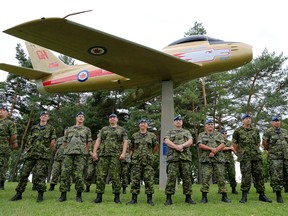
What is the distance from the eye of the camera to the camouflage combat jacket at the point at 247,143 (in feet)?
20.9

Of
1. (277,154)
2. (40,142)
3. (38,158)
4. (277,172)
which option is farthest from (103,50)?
(277,172)

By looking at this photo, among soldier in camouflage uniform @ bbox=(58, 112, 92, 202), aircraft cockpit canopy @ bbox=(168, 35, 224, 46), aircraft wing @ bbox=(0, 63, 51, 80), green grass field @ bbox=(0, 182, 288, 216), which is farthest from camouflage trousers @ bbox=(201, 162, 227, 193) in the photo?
aircraft wing @ bbox=(0, 63, 51, 80)

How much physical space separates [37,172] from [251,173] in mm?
4371

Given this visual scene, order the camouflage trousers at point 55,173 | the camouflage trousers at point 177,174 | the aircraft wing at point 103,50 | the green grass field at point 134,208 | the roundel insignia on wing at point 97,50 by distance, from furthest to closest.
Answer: the camouflage trousers at point 55,173 < the roundel insignia on wing at point 97,50 < the aircraft wing at point 103,50 < the camouflage trousers at point 177,174 < the green grass field at point 134,208

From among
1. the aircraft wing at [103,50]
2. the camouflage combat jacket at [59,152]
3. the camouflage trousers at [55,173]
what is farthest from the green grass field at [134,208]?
the aircraft wing at [103,50]

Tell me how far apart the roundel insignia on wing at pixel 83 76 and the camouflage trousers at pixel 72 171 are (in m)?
5.19

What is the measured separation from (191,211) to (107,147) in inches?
80.3

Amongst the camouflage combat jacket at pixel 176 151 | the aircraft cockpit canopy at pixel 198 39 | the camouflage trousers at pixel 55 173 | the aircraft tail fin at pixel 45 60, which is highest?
the aircraft tail fin at pixel 45 60

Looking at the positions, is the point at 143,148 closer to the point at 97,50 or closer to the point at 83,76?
the point at 97,50

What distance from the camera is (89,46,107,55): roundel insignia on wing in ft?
26.1

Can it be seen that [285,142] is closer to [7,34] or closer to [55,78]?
[7,34]

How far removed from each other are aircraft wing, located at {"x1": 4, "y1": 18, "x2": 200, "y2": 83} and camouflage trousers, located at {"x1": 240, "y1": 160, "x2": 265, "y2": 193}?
11.8 feet

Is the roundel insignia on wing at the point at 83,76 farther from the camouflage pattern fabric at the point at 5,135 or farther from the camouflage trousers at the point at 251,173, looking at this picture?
the camouflage trousers at the point at 251,173

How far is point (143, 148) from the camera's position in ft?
20.3
